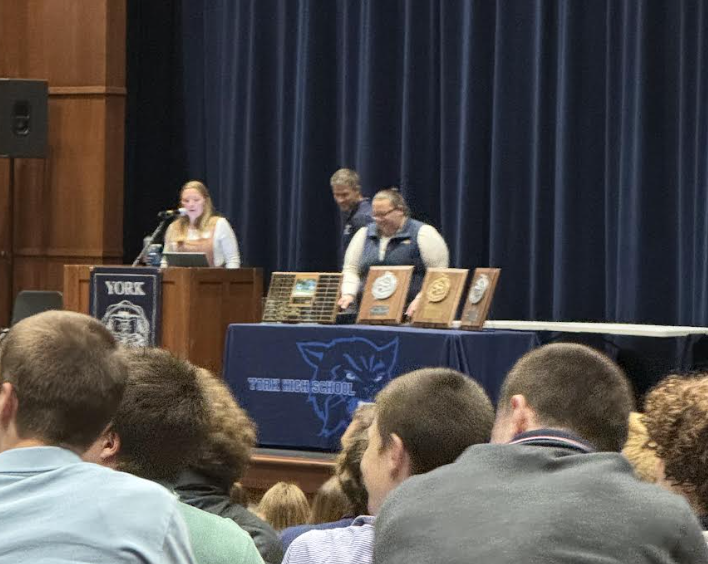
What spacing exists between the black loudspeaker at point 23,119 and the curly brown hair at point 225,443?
7469mm

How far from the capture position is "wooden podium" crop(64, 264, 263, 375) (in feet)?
23.2

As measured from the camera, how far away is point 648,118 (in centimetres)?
832

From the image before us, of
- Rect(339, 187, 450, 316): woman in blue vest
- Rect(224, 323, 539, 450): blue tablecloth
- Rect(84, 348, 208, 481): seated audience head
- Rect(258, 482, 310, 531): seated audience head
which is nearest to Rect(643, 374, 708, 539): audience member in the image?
Rect(84, 348, 208, 481): seated audience head

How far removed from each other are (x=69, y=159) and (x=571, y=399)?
27.9ft

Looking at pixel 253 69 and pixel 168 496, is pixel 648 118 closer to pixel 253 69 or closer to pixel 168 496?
pixel 253 69

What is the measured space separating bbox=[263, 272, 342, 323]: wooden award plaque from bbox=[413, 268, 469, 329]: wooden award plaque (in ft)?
1.54

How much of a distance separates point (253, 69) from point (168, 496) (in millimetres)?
8598

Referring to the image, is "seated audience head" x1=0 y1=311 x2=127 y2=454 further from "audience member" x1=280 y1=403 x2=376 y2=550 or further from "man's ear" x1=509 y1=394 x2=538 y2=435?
"audience member" x1=280 y1=403 x2=376 y2=550

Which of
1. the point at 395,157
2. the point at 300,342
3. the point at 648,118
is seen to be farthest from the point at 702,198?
the point at 300,342

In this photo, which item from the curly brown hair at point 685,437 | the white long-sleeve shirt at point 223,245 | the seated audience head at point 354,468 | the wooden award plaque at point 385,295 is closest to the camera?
the curly brown hair at point 685,437

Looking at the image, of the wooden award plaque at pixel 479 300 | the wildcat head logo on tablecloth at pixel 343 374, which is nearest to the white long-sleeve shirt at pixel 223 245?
the wildcat head logo on tablecloth at pixel 343 374

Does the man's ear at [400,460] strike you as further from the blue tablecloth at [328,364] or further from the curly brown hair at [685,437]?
the blue tablecloth at [328,364]

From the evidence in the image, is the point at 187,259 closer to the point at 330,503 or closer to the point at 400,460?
the point at 330,503

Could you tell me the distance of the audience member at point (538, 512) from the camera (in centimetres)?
156
